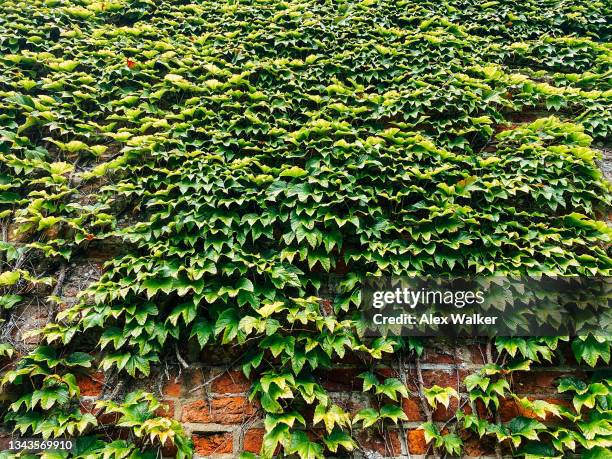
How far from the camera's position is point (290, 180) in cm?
223

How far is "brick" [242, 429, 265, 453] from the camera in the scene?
1.79m

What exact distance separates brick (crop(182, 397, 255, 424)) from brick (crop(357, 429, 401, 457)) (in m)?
0.57

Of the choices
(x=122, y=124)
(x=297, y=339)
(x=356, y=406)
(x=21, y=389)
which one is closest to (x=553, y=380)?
(x=356, y=406)

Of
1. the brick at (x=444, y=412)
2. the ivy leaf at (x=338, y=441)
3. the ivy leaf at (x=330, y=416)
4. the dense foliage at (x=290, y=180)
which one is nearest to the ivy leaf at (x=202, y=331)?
the dense foliage at (x=290, y=180)

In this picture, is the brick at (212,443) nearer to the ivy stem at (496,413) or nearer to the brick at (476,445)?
the brick at (476,445)

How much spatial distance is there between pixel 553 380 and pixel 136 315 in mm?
2230

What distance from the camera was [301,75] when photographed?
2.66 m

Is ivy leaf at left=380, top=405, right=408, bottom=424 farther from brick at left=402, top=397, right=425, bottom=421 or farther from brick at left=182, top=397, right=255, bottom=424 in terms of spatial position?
brick at left=182, top=397, right=255, bottom=424

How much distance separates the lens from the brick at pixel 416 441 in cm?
181

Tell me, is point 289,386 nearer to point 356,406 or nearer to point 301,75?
point 356,406

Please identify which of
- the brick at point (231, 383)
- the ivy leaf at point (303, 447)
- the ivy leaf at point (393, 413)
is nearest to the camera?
the ivy leaf at point (303, 447)

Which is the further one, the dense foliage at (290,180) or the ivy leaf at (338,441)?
the dense foliage at (290,180)

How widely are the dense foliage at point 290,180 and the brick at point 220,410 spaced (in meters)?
0.14

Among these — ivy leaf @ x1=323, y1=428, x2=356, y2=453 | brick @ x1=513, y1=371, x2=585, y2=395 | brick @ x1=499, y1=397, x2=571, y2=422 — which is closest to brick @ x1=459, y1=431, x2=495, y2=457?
brick @ x1=499, y1=397, x2=571, y2=422
